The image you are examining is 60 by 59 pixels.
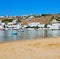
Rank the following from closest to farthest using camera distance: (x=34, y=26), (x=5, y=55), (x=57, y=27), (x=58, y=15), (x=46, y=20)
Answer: (x=5, y=55), (x=57, y=27), (x=34, y=26), (x=46, y=20), (x=58, y=15)

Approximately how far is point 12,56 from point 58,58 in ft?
6.01

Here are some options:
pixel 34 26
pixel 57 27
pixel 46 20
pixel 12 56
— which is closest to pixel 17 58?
pixel 12 56

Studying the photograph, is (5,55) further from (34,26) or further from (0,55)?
(34,26)

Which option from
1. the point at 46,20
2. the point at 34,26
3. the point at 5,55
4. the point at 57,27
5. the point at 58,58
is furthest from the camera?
the point at 46,20

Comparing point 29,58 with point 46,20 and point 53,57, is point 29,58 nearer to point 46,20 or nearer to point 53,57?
point 53,57

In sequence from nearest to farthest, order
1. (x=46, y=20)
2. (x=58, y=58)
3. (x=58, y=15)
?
(x=58, y=58)
(x=46, y=20)
(x=58, y=15)

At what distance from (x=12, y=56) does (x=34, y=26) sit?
364ft

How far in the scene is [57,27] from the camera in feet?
356

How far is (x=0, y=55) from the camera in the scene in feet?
31.1

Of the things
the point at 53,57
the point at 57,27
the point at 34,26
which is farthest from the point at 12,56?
the point at 34,26

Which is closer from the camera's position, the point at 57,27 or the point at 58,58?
the point at 58,58

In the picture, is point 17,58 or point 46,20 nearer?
point 17,58

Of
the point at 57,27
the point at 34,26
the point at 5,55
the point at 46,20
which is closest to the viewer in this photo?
the point at 5,55

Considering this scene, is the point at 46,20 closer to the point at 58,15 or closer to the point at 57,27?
the point at 58,15
